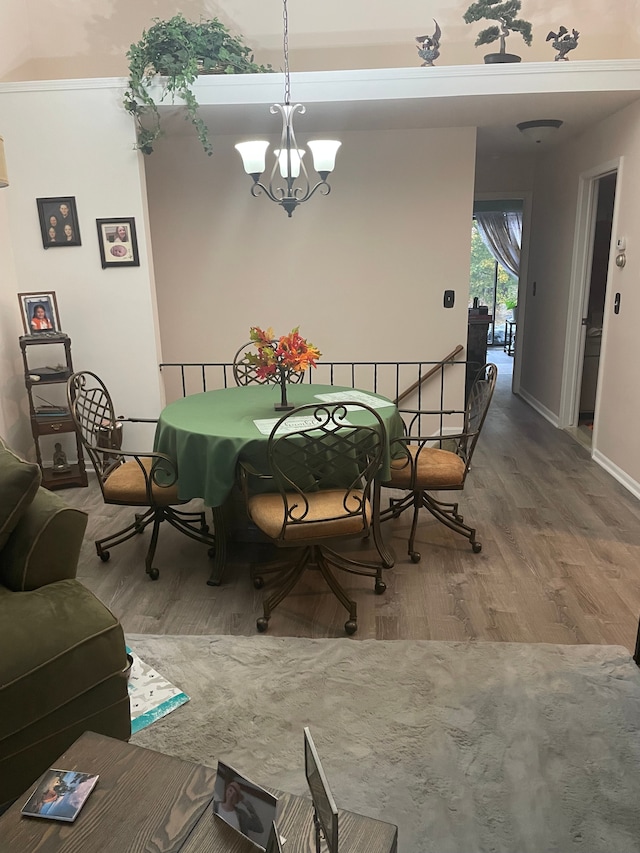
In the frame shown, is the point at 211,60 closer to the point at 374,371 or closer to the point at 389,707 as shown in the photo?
the point at 374,371

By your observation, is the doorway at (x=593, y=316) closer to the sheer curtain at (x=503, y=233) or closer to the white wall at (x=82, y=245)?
the white wall at (x=82, y=245)

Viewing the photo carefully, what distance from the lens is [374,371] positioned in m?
5.18

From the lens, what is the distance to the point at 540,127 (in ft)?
14.8

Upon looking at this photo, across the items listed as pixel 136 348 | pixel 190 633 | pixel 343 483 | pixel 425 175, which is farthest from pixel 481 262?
pixel 190 633

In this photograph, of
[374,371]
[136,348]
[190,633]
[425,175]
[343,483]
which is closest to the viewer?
[190,633]

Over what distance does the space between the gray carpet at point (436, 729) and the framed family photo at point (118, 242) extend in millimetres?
2569

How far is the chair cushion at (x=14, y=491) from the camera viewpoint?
6.34 ft

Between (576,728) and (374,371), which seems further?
(374,371)

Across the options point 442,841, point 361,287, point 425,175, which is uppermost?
point 425,175

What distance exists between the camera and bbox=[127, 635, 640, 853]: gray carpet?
1.71m

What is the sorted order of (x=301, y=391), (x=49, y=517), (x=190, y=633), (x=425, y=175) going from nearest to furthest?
(x=49, y=517) < (x=190, y=633) < (x=301, y=391) < (x=425, y=175)

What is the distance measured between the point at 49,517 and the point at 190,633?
34.3 inches

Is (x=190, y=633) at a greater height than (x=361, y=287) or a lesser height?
lesser

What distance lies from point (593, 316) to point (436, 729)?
4.68 metres
